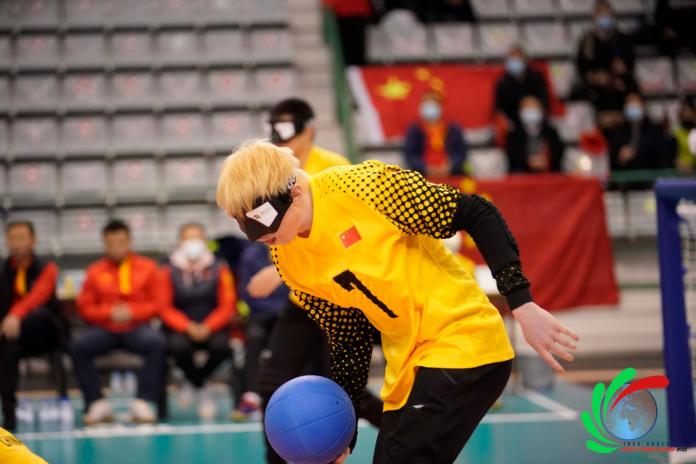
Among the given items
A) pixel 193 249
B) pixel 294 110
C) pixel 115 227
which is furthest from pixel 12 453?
pixel 193 249

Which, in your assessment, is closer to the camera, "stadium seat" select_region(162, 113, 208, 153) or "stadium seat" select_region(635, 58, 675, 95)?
"stadium seat" select_region(162, 113, 208, 153)

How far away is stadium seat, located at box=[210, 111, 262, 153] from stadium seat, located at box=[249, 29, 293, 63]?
4.15 feet

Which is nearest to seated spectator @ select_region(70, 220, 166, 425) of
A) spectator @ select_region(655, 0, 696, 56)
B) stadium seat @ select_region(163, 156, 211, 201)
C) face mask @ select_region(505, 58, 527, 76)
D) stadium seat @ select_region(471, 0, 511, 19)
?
stadium seat @ select_region(163, 156, 211, 201)

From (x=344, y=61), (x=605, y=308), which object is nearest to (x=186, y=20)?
(x=344, y=61)

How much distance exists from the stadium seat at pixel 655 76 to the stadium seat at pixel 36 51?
894cm

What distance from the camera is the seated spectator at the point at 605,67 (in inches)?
512

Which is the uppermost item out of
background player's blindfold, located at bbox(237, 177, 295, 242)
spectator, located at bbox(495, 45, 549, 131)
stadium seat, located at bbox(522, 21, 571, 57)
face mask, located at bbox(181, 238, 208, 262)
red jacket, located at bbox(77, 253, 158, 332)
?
stadium seat, located at bbox(522, 21, 571, 57)

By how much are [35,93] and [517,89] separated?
6.93 metres

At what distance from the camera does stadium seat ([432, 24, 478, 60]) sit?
14.1 metres

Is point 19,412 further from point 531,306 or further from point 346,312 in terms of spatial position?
point 531,306

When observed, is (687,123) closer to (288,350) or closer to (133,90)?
(133,90)

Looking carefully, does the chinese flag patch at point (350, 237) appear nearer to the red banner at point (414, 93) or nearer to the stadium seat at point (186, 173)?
the stadium seat at point (186, 173)

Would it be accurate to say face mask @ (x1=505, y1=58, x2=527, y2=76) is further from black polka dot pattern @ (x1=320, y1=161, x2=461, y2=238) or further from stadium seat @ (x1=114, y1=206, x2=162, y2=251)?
black polka dot pattern @ (x1=320, y1=161, x2=461, y2=238)

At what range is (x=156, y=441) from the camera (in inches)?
284
